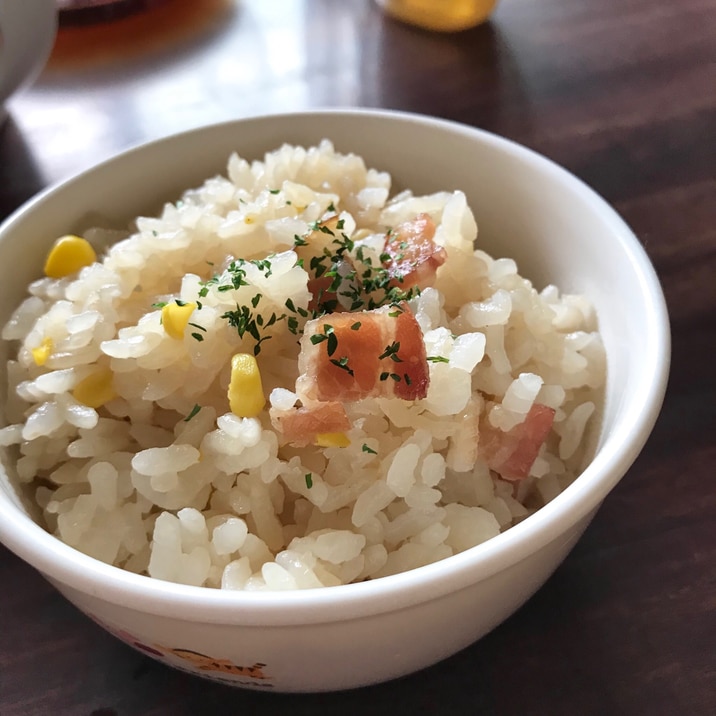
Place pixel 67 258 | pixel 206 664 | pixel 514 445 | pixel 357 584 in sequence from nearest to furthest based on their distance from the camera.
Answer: pixel 357 584 → pixel 206 664 → pixel 514 445 → pixel 67 258

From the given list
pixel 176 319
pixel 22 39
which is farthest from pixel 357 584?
pixel 22 39

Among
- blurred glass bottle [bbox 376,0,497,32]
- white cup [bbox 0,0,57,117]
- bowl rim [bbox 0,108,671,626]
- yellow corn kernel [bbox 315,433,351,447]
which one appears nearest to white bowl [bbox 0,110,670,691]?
bowl rim [bbox 0,108,671,626]

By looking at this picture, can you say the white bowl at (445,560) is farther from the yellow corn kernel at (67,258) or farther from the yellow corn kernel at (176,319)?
the yellow corn kernel at (176,319)

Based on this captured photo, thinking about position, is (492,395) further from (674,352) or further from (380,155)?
(380,155)

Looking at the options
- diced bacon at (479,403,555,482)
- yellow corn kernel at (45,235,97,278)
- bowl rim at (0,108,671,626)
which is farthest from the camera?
yellow corn kernel at (45,235,97,278)

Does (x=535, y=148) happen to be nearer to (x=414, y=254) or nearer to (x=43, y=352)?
(x=414, y=254)

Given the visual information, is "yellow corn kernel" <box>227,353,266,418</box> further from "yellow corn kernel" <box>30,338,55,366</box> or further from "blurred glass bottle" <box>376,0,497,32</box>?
"blurred glass bottle" <box>376,0,497,32</box>

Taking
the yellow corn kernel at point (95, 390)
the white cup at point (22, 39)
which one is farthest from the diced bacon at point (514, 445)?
the white cup at point (22, 39)
